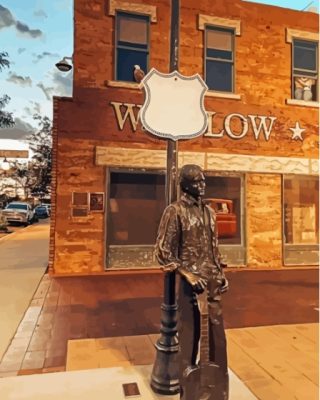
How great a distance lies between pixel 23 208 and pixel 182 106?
2686 cm

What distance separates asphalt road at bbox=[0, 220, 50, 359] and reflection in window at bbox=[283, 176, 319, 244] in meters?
7.04

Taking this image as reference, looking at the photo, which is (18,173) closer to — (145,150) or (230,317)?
(145,150)

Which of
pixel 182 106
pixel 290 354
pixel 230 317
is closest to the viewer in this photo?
pixel 182 106

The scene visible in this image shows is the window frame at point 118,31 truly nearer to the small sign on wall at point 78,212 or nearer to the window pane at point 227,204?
the small sign on wall at point 78,212

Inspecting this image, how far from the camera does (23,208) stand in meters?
27.9

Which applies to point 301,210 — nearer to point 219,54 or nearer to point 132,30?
point 219,54

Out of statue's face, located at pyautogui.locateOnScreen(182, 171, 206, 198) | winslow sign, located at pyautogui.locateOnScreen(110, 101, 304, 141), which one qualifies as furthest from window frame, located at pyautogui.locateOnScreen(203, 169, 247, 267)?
statue's face, located at pyautogui.locateOnScreen(182, 171, 206, 198)

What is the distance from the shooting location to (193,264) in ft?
9.64

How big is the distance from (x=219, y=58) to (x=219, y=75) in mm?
479

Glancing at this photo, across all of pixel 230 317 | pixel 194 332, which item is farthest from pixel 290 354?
pixel 194 332

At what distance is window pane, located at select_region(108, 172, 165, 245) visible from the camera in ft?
30.1

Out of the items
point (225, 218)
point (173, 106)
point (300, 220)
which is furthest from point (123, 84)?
point (300, 220)

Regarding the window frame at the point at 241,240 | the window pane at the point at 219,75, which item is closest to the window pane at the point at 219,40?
the window pane at the point at 219,75

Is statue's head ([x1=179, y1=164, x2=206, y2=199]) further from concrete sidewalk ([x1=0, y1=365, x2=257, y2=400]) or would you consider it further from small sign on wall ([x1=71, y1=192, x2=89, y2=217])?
small sign on wall ([x1=71, y1=192, x2=89, y2=217])
